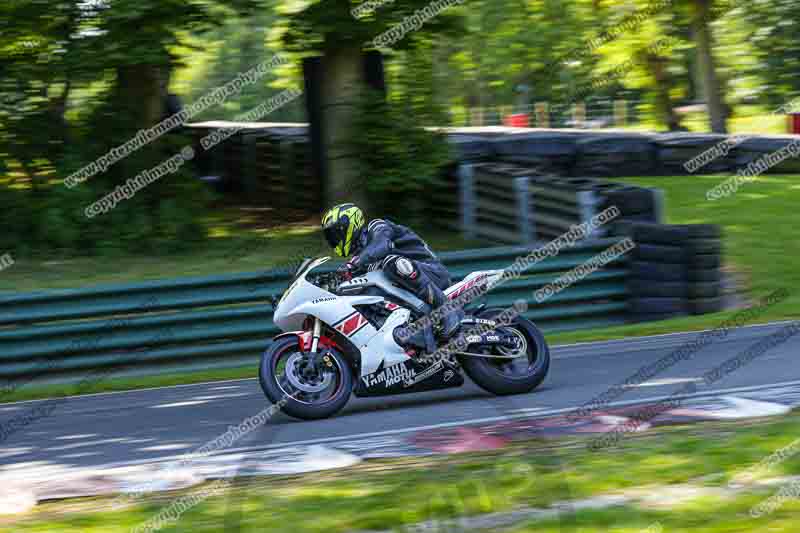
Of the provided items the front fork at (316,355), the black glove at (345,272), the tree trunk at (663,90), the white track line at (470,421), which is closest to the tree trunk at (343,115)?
the black glove at (345,272)

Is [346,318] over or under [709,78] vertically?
over

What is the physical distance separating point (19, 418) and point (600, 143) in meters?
13.3

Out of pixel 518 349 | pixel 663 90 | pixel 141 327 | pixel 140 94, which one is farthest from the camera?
pixel 663 90

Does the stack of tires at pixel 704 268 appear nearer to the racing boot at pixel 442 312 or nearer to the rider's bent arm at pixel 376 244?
the racing boot at pixel 442 312

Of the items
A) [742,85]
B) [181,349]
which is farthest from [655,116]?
[181,349]

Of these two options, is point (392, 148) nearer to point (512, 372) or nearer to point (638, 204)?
point (638, 204)

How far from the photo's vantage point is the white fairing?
8828mm

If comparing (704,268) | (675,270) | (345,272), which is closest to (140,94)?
(675,270)

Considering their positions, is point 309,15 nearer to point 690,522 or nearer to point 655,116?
point 690,522

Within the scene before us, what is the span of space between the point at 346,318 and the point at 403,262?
63 centimetres

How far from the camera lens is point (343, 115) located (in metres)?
16.9

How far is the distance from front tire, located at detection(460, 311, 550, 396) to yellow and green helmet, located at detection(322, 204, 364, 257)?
1.31 m

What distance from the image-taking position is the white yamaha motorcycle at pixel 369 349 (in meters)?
8.74

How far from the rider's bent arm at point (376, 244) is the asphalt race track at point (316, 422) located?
1231mm
